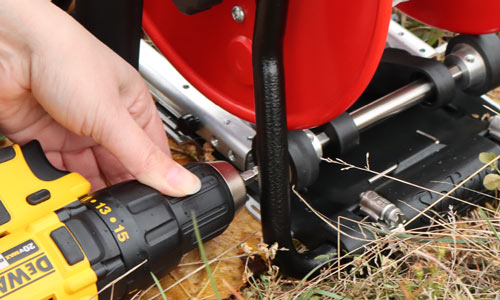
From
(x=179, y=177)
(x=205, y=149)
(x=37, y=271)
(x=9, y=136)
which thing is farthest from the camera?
(x=205, y=149)

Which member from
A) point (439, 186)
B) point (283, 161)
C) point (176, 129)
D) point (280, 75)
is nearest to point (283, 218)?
point (283, 161)

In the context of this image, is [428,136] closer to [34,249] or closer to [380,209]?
[380,209]

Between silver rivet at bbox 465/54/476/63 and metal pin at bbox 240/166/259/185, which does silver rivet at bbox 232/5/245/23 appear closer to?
metal pin at bbox 240/166/259/185

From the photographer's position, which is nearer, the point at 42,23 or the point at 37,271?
the point at 37,271

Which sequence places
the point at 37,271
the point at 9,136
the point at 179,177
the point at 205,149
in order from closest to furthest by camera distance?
1. the point at 37,271
2. the point at 179,177
3. the point at 9,136
4. the point at 205,149

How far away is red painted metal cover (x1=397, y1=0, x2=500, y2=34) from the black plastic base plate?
0.21 meters

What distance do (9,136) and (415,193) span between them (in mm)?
782

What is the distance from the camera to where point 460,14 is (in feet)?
4.49

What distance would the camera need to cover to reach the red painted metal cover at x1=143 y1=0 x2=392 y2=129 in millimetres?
1024

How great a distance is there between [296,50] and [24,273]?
57 cm

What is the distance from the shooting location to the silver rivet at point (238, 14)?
118 cm

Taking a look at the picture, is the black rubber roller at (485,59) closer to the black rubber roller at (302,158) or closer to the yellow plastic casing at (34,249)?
the black rubber roller at (302,158)

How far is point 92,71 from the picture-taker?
1.10 meters

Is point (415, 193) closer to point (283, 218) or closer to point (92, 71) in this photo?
point (283, 218)
